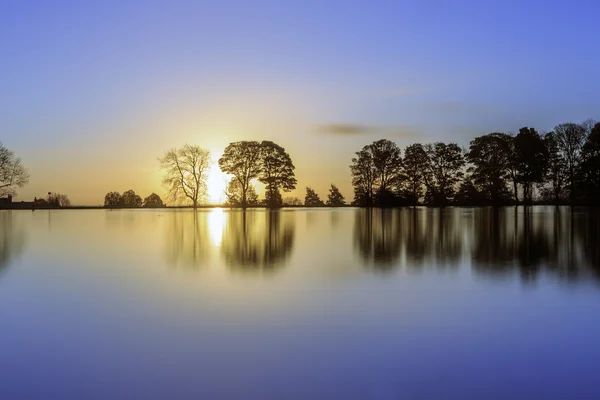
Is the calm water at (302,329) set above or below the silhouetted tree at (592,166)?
below

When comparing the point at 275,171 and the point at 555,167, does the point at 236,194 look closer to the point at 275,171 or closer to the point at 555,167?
the point at 275,171

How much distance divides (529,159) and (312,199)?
132ft

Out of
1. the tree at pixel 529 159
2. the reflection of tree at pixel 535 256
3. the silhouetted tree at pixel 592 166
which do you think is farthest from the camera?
the tree at pixel 529 159

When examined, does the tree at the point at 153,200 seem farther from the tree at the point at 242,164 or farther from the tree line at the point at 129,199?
the tree at the point at 242,164

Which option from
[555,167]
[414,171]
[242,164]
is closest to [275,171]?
[242,164]

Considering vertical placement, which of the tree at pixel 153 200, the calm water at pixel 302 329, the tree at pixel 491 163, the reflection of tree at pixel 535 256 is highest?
the tree at pixel 491 163

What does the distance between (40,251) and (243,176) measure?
56.4 metres

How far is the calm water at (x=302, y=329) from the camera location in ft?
13.0

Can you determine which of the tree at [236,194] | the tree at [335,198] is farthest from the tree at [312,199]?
the tree at [236,194]

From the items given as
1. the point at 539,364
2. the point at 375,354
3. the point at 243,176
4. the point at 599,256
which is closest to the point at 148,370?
the point at 375,354

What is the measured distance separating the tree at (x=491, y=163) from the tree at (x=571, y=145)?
665 centimetres

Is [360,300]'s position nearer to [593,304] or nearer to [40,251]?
[593,304]

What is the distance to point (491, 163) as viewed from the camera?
70.6 metres

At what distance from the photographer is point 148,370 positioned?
4273 mm
